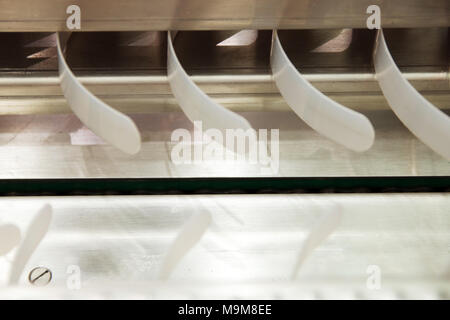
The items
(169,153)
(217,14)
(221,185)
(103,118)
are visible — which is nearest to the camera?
(221,185)

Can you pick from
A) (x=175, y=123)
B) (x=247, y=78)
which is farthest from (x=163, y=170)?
(x=247, y=78)

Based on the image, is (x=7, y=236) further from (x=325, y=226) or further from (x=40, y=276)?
(x=325, y=226)

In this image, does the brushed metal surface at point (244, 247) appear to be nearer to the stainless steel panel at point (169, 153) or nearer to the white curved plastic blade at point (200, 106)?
the stainless steel panel at point (169, 153)

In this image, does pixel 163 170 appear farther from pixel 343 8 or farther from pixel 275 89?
pixel 343 8

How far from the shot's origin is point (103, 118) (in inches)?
22.0

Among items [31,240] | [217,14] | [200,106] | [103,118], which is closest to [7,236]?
[31,240]

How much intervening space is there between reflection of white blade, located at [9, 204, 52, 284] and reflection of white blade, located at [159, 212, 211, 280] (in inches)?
8.7

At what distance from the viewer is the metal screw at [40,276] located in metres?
0.75

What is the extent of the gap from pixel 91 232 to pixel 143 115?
0.25 meters

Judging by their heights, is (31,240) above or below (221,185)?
below

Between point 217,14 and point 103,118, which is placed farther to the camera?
point 217,14

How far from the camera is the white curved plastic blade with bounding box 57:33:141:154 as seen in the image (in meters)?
0.53

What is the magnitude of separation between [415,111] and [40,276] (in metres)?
0.69

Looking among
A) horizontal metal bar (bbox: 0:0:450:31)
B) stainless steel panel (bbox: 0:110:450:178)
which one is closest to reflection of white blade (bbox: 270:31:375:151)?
horizontal metal bar (bbox: 0:0:450:31)
